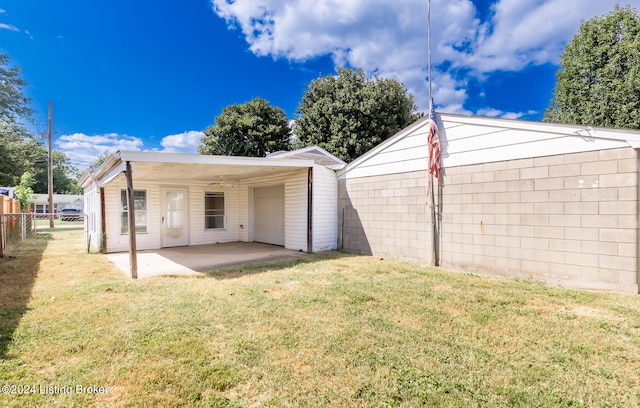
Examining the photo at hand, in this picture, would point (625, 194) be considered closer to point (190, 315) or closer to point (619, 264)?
point (619, 264)

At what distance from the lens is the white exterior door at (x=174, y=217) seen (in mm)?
10109

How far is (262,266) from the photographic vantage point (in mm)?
6863

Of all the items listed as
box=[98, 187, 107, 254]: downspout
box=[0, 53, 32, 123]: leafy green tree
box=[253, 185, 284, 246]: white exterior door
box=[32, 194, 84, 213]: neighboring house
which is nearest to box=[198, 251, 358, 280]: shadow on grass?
box=[253, 185, 284, 246]: white exterior door

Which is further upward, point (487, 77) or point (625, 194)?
point (487, 77)

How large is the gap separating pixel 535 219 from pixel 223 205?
942 centimetres

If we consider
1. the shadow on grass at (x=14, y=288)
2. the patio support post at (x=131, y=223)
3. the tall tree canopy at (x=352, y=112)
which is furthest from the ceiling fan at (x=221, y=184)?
the tall tree canopy at (x=352, y=112)

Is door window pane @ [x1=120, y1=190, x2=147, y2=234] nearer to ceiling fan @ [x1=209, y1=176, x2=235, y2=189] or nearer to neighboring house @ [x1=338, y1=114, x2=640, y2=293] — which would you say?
ceiling fan @ [x1=209, y1=176, x2=235, y2=189]

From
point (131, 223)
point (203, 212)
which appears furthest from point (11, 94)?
point (131, 223)

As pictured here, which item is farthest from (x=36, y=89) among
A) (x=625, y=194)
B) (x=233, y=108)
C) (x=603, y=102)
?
(x=603, y=102)

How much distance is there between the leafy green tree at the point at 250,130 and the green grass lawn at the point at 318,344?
18536 millimetres

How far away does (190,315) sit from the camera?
3.84 metres

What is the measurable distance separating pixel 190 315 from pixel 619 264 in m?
6.07

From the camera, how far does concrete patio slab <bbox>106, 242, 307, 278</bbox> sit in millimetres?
6660

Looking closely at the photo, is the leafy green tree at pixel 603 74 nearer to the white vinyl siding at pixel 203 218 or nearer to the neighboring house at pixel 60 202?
the white vinyl siding at pixel 203 218
